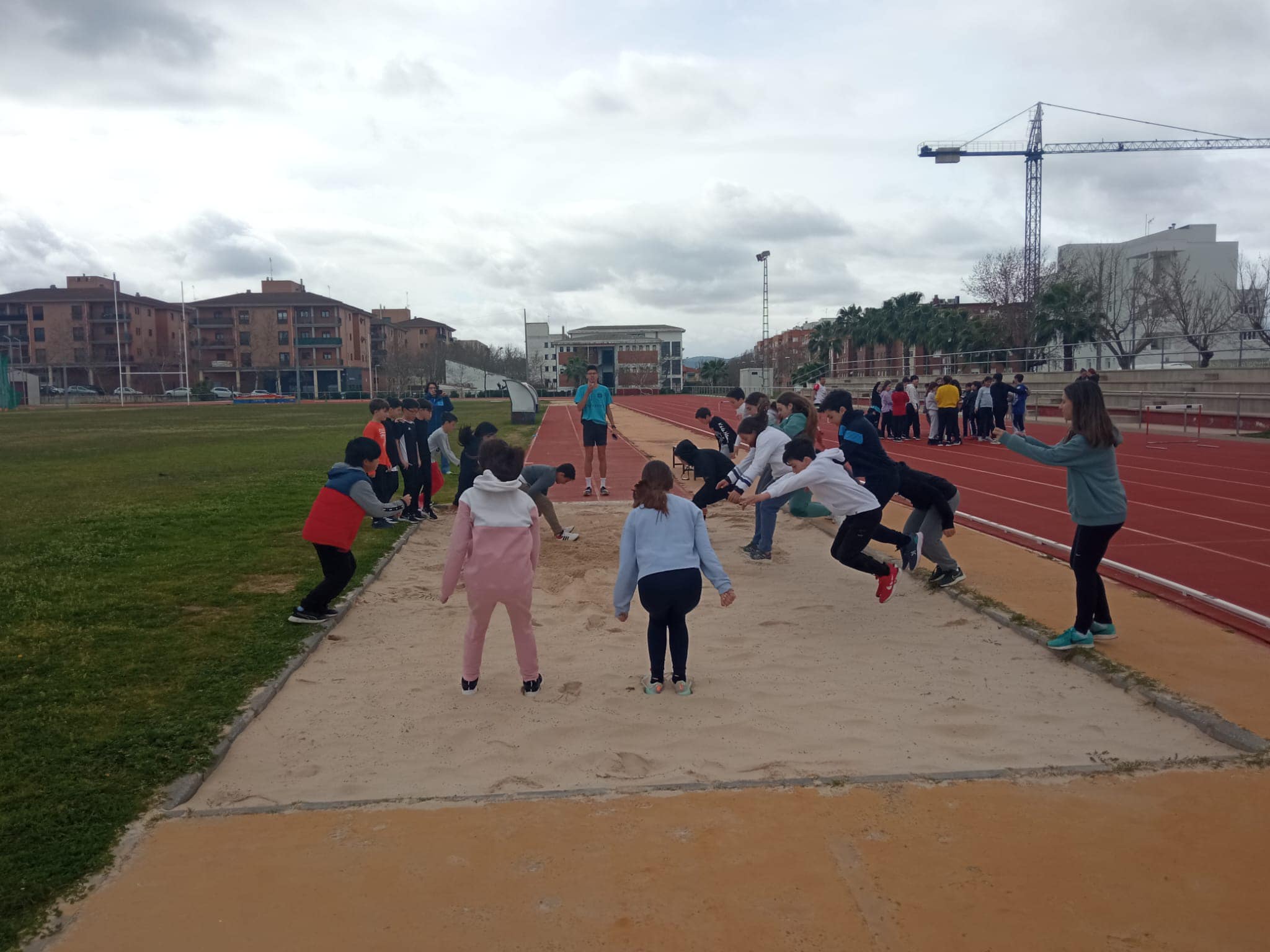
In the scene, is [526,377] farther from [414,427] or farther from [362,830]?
[362,830]

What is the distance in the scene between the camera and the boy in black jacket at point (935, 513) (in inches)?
303

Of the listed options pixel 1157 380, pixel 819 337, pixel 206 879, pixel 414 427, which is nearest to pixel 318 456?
pixel 414 427

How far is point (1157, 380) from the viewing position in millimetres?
29828

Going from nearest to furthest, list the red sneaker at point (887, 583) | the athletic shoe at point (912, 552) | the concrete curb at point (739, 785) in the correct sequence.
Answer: the concrete curb at point (739, 785) < the red sneaker at point (887, 583) < the athletic shoe at point (912, 552)

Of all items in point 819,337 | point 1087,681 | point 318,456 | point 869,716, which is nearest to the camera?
point 869,716

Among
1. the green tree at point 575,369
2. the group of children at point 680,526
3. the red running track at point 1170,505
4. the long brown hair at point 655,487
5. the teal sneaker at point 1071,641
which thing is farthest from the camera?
the green tree at point 575,369

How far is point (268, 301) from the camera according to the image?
97938 millimetres


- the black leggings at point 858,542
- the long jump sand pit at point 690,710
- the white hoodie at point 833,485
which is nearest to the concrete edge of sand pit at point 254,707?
the long jump sand pit at point 690,710

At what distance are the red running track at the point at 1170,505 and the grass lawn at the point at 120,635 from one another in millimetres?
6870

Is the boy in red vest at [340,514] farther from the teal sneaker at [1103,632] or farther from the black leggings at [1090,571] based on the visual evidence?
the teal sneaker at [1103,632]

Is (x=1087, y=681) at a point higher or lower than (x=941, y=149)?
lower

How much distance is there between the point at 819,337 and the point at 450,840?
70.3m

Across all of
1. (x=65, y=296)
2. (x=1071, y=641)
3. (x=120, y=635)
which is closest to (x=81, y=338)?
(x=65, y=296)

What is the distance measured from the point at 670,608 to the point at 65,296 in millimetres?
105139
